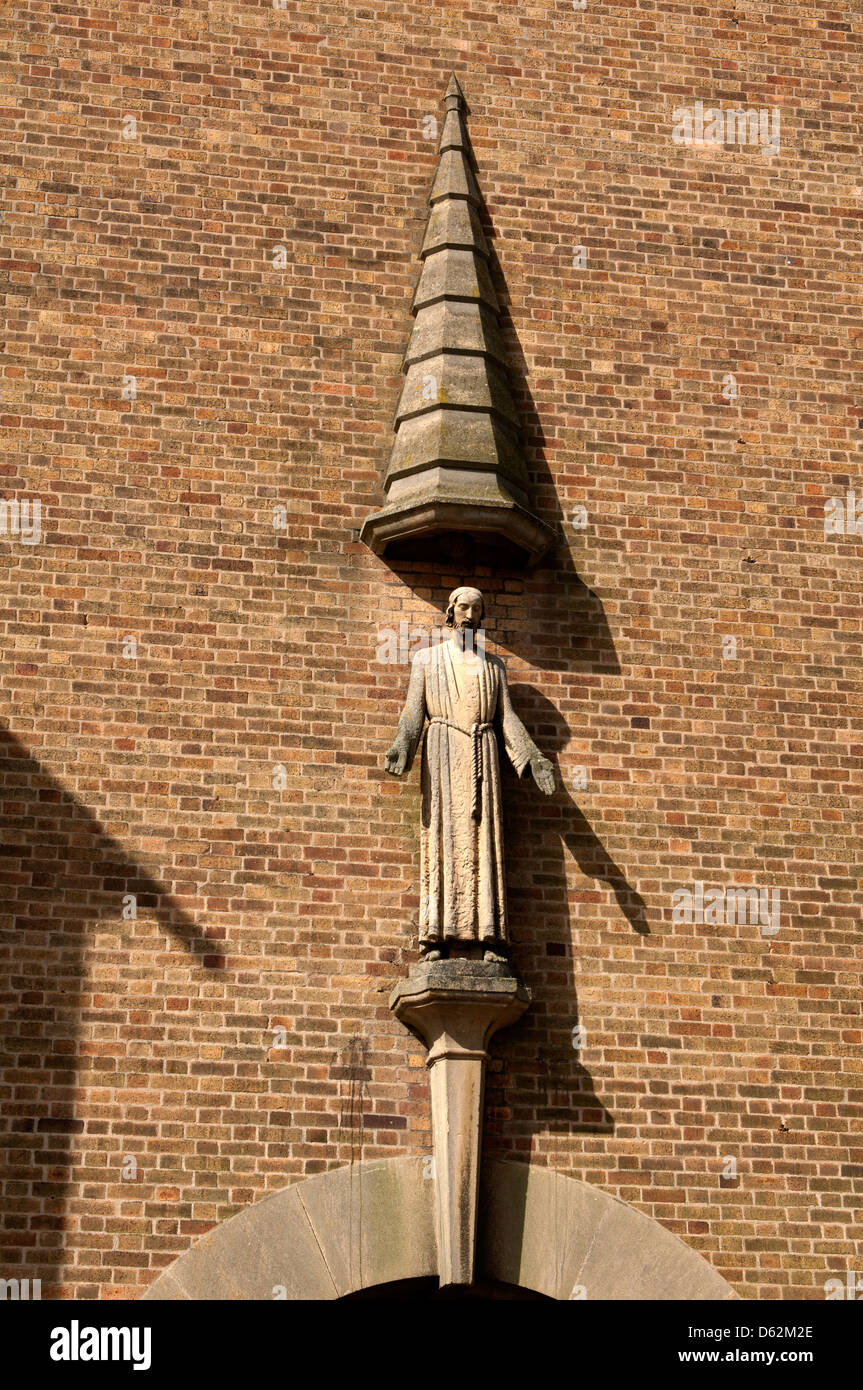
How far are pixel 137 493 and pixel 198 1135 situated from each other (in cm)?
337

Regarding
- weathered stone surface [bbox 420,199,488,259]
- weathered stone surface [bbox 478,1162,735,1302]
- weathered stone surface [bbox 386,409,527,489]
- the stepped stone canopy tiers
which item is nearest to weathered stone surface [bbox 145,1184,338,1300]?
weathered stone surface [bbox 478,1162,735,1302]

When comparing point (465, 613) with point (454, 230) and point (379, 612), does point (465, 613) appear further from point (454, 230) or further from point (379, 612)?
point (454, 230)

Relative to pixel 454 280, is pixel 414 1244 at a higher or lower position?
lower

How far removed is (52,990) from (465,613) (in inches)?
111

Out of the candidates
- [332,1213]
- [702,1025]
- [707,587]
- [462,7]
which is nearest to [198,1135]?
[332,1213]

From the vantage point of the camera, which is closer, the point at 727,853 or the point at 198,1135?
the point at 198,1135

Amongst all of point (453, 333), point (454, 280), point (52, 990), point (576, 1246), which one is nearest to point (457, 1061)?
point (576, 1246)

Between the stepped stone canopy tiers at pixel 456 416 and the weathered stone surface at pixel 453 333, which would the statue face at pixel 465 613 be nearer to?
the stepped stone canopy tiers at pixel 456 416

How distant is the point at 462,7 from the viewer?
38.0 feet

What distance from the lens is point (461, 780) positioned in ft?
31.5

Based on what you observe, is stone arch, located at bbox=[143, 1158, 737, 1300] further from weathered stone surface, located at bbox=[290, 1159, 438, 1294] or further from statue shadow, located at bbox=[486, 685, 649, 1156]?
statue shadow, located at bbox=[486, 685, 649, 1156]

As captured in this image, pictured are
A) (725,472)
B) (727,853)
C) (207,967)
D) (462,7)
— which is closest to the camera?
(207,967)
